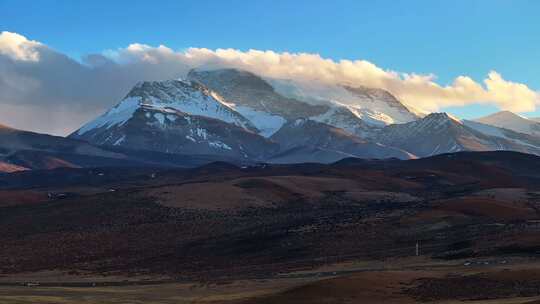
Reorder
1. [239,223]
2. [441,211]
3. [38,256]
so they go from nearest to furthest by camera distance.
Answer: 1. [38,256]
2. [441,211]
3. [239,223]

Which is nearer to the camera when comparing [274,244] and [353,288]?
[353,288]

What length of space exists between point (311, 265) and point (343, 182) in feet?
304

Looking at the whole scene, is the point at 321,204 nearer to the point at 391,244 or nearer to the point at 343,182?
the point at 343,182

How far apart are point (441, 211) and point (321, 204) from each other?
Answer: 3661 cm

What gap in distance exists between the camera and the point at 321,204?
133 metres

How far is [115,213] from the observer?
120m

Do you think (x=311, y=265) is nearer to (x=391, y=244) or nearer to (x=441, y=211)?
(x=391, y=244)

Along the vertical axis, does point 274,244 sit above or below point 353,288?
above

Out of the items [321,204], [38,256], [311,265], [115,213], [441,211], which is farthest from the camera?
[321,204]

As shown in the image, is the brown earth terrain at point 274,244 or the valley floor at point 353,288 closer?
the valley floor at point 353,288

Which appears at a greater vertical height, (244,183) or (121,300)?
(244,183)

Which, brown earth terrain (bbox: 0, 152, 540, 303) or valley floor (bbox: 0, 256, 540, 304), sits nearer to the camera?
valley floor (bbox: 0, 256, 540, 304)

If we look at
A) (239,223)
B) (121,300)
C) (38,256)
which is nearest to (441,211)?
(239,223)

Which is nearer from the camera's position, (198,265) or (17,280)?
(17,280)
